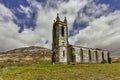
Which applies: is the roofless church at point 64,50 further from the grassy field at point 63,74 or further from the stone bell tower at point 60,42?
the grassy field at point 63,74

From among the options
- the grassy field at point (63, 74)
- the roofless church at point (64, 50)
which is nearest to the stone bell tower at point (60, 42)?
the roofless church at point (64, 50)

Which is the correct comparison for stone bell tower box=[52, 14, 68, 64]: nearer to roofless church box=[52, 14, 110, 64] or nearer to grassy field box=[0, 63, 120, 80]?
roofless church box=[52, 14, 110, 64]

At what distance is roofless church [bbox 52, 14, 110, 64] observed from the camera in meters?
83.2

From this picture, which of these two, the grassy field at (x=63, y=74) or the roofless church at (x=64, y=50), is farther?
the roofless church at (x=64, y=50)

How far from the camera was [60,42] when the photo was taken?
3305 inches

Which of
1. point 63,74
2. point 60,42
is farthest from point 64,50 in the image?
point 63,74

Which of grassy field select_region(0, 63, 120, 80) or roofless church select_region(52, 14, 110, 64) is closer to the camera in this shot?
grassy field select_region(0, 63, 120, 80)

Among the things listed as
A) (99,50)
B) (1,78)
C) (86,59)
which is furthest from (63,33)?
(1,78)

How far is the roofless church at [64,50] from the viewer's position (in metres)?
83.2

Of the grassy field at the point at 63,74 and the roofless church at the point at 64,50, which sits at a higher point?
the roofless church at the point at 64,50

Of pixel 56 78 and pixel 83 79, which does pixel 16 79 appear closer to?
pixel 56 78

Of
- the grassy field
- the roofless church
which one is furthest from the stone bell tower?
the grassy field

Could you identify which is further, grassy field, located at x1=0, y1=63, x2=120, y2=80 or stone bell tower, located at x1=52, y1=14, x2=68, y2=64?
stone bell tower, located at x1=52, y1=14, x2=68, y2=64

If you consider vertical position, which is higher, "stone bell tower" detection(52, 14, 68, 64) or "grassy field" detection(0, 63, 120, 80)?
"stone bell tower" detection(52, 14, 68, 64)
